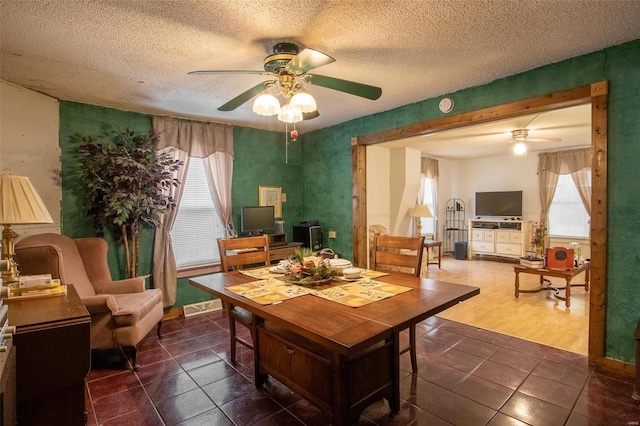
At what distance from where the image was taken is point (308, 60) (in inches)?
68.7

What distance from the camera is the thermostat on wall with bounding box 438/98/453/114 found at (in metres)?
3.32

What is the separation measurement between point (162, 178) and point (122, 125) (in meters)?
0.83

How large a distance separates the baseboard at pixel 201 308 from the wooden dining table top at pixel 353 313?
212 cm

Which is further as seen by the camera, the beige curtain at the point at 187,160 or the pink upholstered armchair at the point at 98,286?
the beige curtain at the point at 187,160

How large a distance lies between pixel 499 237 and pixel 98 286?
7.24m

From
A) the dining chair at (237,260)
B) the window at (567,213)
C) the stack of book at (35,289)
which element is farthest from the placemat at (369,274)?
the window at (567,213)

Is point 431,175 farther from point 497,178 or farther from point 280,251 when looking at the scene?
point 280,251

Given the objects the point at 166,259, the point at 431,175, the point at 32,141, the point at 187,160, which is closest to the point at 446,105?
the point at 187,160

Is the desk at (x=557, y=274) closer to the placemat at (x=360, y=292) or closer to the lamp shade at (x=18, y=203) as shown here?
the placemat at (x=360, y=292)

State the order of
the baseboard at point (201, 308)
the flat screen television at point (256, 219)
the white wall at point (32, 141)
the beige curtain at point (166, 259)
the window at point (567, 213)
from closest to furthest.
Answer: the white wall at point (32, 141), the beige curtain at point (166, 259), the baseboard at point (201, 308), the flat screen television at point (256, 219), the window at point (567, 213)

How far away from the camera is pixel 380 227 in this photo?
4.91 meters

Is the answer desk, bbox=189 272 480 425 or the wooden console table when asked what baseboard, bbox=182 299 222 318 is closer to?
desk, bbox=189 272 480 425

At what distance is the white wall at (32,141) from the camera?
2.89 metres

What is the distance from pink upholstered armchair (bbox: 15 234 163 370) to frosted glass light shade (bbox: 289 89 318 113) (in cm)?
206
